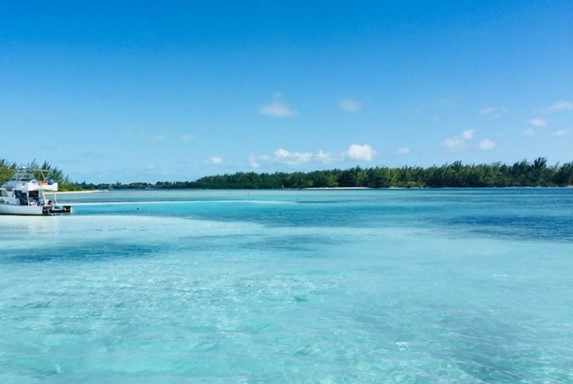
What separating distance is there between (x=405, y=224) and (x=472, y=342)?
1812cm

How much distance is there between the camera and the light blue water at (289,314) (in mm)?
5801

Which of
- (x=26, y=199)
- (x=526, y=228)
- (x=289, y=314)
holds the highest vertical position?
(x=26, y=199)

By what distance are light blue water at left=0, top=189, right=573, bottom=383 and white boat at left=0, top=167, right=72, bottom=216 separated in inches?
706

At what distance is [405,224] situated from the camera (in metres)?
24.4

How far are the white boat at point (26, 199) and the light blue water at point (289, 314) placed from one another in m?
17.9

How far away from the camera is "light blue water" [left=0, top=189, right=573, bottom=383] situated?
19.0 feet

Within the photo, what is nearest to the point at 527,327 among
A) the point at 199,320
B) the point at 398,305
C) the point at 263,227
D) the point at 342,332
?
the point at 398,305

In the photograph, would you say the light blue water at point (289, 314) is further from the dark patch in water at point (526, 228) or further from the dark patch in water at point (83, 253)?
the dark patch in water at point (526, 228)

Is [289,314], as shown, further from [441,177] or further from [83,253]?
[441,177]

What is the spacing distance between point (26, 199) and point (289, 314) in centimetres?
3009

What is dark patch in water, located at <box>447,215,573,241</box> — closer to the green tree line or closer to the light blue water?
the light blue water

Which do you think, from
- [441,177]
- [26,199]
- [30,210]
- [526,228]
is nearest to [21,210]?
[30,210]

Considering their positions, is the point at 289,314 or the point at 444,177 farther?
the point at 444,177

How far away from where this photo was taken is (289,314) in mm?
8055
